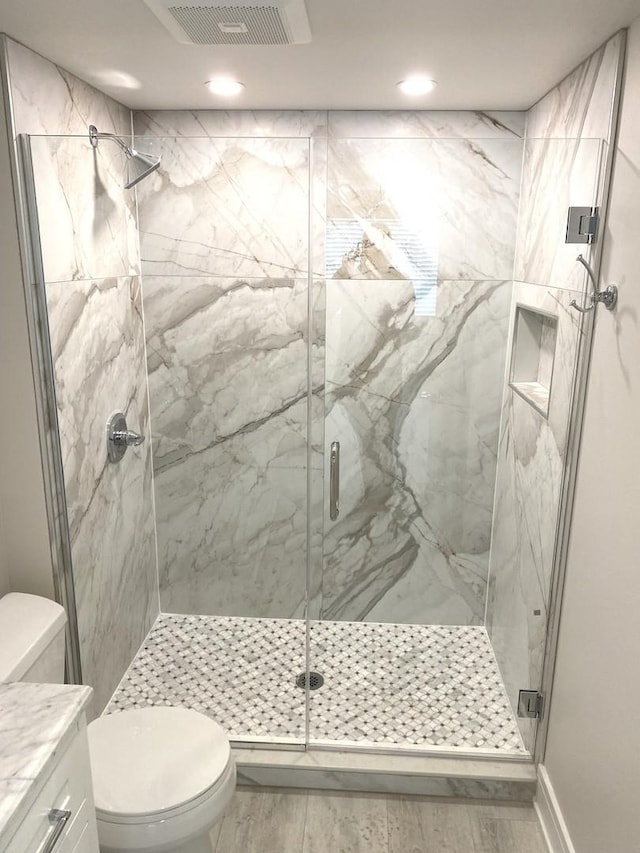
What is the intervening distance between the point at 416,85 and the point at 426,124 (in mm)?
444

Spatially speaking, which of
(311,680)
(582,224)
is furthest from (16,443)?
(582,224)

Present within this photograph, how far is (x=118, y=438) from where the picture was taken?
2.33 meters

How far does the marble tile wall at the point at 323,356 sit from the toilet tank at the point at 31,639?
86cm

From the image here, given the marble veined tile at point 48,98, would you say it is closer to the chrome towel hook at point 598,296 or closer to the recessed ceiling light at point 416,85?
the recessed ceiling light at point 416,85

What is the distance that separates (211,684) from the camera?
2.53m

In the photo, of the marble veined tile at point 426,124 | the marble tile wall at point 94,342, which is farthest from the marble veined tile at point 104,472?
the marble veined tile at point 426,124

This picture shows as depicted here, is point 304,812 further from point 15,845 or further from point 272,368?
point 272,368

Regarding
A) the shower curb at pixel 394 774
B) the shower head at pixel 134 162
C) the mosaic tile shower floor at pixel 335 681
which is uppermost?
the shower head at pixel 134 162

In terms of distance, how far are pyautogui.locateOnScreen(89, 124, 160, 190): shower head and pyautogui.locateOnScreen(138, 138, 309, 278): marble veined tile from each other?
135 mm

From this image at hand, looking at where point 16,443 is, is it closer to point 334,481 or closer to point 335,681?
point 334,481

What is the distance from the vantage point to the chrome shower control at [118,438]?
2309mm

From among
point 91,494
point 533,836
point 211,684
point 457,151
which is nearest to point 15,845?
point 91,494

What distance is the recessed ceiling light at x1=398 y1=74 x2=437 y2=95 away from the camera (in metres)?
1.99

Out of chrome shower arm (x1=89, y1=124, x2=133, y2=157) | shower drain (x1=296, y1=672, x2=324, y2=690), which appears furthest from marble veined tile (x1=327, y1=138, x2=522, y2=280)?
shower drain (x1=296, y1=672, x2=324, y2=690)
